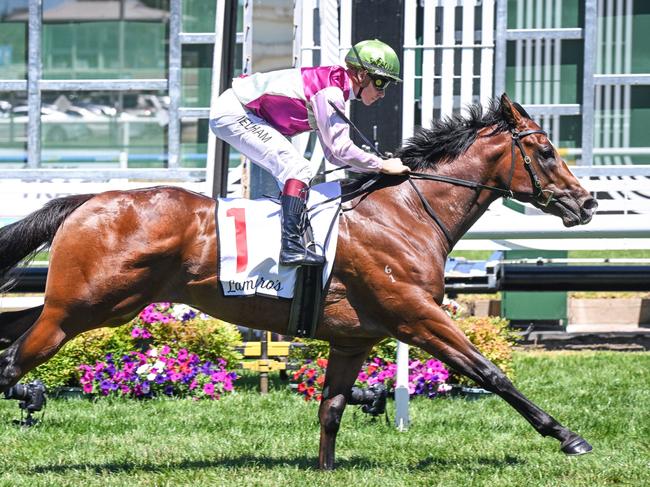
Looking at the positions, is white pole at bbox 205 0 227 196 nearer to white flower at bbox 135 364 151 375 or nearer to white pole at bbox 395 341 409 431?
white flower at bbox 135 364 151 375

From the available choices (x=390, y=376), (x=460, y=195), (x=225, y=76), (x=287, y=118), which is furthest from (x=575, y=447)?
(x=225, y=76)

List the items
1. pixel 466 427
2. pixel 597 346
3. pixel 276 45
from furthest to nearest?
1. pixel 597 346
2. pixel 276 45
3. pixel 466 427

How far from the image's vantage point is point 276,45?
29.2 ft

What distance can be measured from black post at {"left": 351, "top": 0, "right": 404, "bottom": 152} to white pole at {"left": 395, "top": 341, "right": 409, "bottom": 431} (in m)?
1.41

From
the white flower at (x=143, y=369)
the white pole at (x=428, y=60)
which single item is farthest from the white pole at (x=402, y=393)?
the white pole at (x=428, y=60)

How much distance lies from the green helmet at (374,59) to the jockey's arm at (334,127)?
7.6 inches

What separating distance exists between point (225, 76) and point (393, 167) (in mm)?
3662

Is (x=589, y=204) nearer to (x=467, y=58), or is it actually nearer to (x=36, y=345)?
(x=36, y=345)

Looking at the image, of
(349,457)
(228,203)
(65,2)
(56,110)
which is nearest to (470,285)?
(349,457)

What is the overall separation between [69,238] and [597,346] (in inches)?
273

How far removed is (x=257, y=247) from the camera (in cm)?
550

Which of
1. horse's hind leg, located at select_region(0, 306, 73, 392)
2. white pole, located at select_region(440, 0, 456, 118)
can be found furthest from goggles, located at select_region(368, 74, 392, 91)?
white pole, located at select_region(440, 0, 456, 118)

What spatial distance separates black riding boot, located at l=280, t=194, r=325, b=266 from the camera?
5.42m

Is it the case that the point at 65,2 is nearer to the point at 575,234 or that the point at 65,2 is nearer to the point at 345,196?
the point at 575,234
